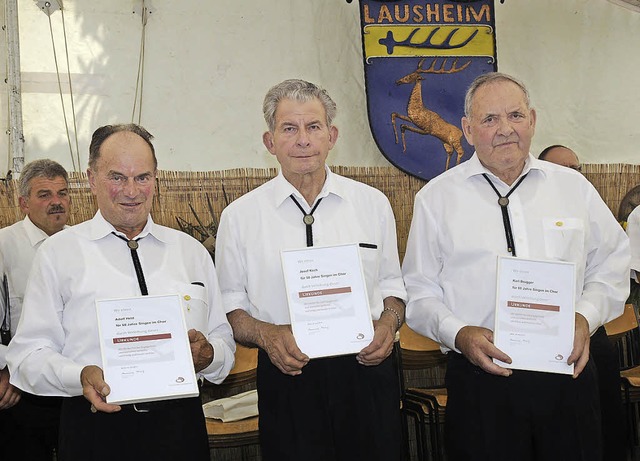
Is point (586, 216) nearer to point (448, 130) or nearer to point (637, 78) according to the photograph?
point (448, 130)

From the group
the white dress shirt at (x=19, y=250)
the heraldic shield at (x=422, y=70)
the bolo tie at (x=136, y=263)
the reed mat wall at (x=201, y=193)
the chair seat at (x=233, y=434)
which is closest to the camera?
the bolo tie at (x=136, y=263)

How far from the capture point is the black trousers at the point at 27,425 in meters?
3.84

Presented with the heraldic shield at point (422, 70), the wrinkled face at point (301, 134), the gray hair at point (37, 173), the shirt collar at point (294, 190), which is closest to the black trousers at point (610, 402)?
the shirt collar at point (294, 190)

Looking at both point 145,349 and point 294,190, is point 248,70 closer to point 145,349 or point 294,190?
point 294,190

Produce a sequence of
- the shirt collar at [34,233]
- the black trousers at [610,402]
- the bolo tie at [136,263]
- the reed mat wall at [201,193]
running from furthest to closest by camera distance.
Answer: the reed mat wall at [201,193] < the shirt collar at [34,233] < the black trousers at [610,402] < the bolo tie at [136,263]

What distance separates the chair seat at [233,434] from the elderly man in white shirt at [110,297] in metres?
1.41

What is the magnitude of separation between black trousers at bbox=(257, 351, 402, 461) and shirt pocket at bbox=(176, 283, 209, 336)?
0.31 m

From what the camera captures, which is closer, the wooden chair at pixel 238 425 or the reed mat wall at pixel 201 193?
the wooden chair at pixel 238 425

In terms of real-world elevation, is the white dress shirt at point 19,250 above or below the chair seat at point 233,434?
above

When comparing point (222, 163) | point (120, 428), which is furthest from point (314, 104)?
point (222, 163)

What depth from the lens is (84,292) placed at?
261 centimetres

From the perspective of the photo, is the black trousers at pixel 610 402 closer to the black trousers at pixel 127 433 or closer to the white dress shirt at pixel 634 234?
the black trousers at pixel 127 433

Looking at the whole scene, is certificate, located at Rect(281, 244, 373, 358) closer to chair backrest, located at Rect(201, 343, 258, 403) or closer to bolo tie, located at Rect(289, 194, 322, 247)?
bolo tie, located at Rect(289, 194, 322, 247)

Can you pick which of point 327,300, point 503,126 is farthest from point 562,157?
point 327,300
